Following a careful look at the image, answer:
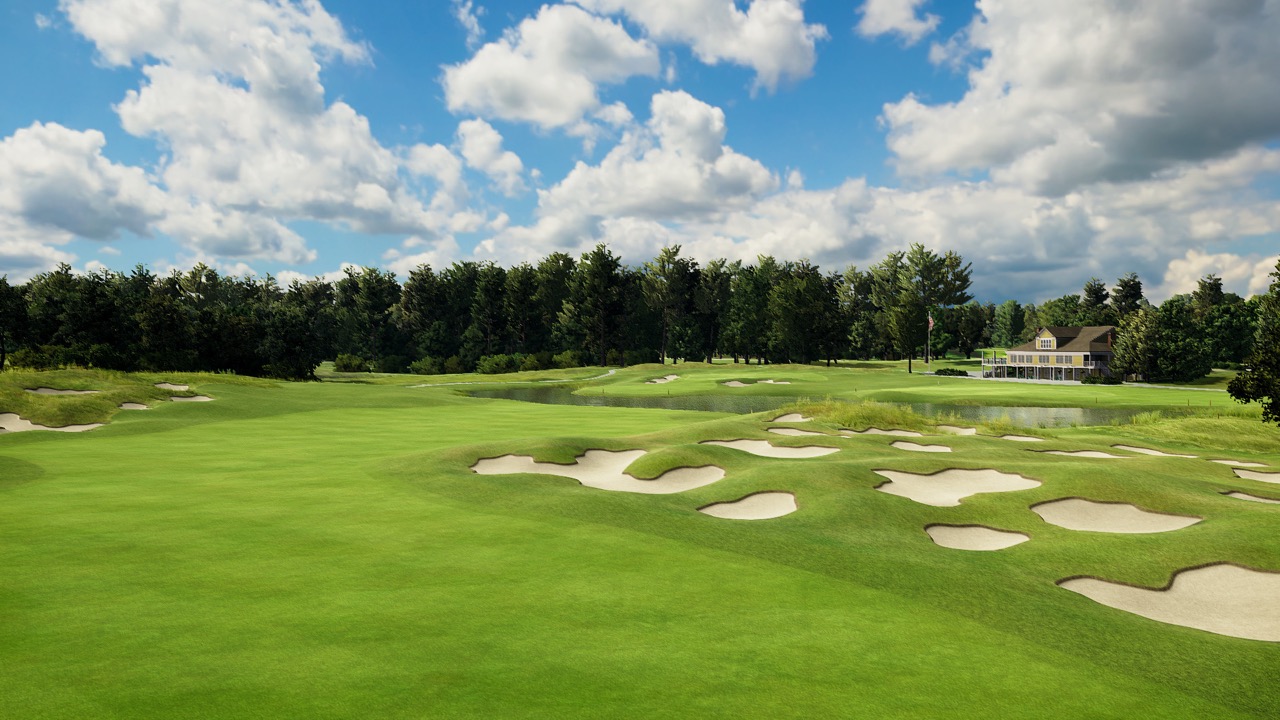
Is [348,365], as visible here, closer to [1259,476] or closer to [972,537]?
[972,537]

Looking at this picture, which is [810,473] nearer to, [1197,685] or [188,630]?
[1197,685]

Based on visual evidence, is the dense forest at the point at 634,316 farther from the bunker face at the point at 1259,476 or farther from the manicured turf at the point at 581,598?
the bunker face at the point at 1259,476

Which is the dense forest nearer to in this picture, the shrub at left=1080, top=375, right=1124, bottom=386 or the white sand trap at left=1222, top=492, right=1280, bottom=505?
the shrub at left=1080, top=375, right=1124, bottom=386

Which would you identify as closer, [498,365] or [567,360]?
[498,365]

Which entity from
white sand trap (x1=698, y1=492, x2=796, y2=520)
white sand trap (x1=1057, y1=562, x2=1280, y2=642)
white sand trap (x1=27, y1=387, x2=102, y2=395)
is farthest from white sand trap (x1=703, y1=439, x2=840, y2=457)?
white sand trap (x1=27, y1=387, x2=102, y2=395)

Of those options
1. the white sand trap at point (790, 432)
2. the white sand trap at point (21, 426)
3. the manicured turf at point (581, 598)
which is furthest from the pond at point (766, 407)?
the white sand trap at point (21, 426)

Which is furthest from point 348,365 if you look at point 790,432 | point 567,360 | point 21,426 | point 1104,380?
point 1104,380
